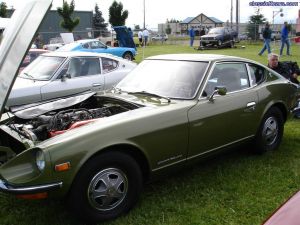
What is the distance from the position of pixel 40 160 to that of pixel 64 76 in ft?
15.6

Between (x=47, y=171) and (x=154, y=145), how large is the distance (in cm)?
109

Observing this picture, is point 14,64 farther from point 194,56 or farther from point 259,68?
point 259,68

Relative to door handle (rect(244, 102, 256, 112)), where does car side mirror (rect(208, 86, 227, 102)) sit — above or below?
above

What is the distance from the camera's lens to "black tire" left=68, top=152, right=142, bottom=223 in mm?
3404

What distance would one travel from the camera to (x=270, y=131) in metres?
5.34

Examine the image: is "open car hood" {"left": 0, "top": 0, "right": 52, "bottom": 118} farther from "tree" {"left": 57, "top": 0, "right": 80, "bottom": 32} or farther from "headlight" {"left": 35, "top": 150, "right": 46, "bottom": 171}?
"tree" {"left": 57, "top": 0, "right": 80, "bottom": 32}

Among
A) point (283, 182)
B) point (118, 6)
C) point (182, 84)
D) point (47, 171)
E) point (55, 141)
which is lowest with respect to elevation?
point (283, 182)

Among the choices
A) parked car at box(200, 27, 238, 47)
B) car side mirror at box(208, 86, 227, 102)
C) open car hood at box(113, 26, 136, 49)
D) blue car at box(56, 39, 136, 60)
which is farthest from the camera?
parked car at box(200, 27, 238, 47)

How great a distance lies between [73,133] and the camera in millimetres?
3459

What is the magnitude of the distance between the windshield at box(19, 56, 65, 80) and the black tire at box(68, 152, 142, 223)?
4596 millimetres

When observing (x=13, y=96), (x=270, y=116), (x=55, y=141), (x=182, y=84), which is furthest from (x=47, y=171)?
(x=13, y=96)

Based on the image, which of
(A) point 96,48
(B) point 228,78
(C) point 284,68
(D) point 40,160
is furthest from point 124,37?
(D) point 40,160

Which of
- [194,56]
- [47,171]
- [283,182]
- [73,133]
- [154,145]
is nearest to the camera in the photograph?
[47,171]

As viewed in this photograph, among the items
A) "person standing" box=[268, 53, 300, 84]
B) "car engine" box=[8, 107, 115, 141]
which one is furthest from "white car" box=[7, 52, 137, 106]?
"person standing" box=[268, 53, 300, 84]
